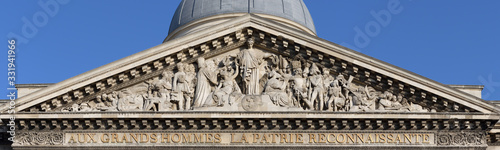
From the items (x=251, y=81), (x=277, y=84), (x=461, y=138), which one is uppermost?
(x=251, y=81)

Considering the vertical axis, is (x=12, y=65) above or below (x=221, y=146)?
above

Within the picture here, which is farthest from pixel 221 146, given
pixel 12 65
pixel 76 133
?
pixel 12 65

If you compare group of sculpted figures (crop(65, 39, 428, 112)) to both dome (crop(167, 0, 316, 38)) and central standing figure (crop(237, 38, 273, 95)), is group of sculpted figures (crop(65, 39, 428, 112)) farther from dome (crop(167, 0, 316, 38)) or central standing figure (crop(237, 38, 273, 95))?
dome (crop(167, 0, 316, 38))

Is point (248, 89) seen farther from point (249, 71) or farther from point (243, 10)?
point (243, 10)

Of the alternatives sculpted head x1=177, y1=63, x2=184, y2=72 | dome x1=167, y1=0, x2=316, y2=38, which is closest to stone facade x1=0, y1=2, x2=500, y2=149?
sculpted head x1=177, y1=63, x2=184, y2=72

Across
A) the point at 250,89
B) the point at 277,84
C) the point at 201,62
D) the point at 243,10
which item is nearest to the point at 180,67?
the point at 201,62

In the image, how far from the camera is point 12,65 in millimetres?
30359

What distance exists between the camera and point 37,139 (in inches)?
1190

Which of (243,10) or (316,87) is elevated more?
(243,10)

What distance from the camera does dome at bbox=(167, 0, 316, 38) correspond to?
48.7 m

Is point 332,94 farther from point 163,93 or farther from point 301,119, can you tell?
point 163,93

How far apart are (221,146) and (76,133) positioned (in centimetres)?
422

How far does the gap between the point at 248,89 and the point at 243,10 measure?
18247 mm

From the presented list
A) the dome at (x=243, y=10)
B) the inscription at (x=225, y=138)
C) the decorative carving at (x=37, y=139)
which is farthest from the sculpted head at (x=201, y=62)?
the dome at (x=243, y=10)
